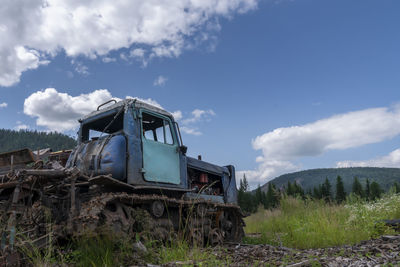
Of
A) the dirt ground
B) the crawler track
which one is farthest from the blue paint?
the dirt ground

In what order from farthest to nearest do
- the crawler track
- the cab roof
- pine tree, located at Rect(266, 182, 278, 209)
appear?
pine tree, located at Rect(266, 182, 278, 209) < the cab roof < the crawler track

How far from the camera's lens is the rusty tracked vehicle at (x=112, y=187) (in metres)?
4.54

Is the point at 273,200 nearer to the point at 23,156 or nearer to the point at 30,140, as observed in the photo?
the point at 23,156

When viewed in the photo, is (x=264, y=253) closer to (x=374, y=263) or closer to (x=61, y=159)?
(x=374, y=263)

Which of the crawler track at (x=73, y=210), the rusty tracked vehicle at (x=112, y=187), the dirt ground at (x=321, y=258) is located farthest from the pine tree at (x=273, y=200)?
the dirt ground at (x=321, y=258)

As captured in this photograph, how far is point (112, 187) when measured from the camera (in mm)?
5191

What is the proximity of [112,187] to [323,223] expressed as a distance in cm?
514

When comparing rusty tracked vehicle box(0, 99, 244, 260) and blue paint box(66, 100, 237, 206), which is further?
blue paint box(66, 100, 237, 206)

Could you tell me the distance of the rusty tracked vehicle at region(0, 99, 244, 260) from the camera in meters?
4.54

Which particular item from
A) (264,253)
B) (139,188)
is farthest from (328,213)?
(139,188)

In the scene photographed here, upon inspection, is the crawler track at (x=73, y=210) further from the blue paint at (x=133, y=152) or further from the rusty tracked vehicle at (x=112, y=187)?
the blue paint at (x=133, y=152)

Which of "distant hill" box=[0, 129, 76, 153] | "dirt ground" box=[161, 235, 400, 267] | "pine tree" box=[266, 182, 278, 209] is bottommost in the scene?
"dirt ground" box=[161, 235, 400, 267]

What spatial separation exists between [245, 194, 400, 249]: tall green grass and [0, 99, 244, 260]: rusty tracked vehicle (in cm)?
169

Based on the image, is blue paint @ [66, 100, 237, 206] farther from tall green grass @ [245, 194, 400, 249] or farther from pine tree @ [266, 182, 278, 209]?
pine tree @ [266, 182, 278, 209]
